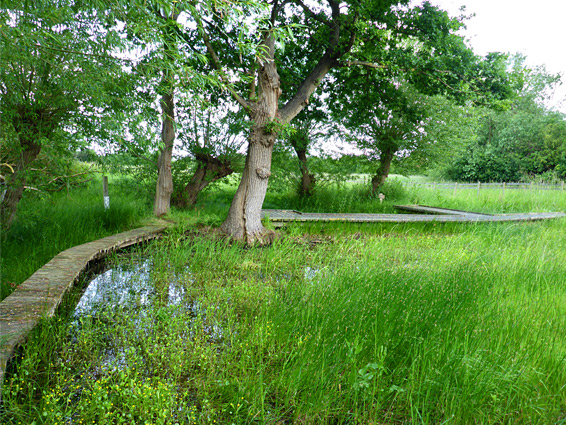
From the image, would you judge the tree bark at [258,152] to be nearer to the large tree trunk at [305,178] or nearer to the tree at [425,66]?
the tree at [425,66]

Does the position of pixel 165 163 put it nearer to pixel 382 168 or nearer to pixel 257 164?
pixel 257 164

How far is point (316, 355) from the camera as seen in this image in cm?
243

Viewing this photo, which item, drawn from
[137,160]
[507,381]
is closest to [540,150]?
[137,160]

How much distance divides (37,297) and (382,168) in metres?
12.0

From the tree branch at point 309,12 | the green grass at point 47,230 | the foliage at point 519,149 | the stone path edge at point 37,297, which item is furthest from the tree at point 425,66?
the foliage at point 519,149

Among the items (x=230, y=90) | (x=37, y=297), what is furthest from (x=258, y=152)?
(x=37, y=297)

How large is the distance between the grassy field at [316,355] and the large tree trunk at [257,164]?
2719 mm

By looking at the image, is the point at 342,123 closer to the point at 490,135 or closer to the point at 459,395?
the point at 459,395

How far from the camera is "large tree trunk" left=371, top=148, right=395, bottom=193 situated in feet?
44.7

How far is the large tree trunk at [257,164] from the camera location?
7051mm

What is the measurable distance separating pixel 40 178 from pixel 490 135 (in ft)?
123

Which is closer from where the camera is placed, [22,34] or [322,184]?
[22,34]

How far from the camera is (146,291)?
13.9 ft

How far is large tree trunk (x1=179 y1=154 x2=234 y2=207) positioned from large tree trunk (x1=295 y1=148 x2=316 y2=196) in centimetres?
300
